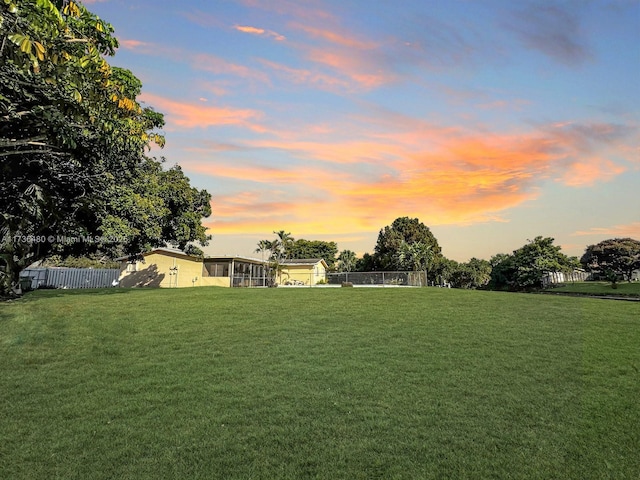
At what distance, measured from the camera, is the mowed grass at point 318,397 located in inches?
169

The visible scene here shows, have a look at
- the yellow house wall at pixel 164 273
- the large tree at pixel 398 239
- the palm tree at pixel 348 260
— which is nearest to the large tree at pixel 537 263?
the large tree at pixel 398 239

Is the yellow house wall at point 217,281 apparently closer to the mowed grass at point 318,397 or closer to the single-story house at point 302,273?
the single-story house at point 302,273

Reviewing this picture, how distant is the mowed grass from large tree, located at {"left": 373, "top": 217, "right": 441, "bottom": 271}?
55158 millimetres

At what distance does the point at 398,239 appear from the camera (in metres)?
68.0

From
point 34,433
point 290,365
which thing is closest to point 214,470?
point 34,433

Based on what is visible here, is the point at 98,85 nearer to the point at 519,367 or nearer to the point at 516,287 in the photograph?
the point at 519,367

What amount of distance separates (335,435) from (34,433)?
3892 mm

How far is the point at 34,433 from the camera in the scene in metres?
4.99

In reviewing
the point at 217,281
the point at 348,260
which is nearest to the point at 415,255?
the point at 348,260

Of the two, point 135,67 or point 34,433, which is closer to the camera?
point 34,433

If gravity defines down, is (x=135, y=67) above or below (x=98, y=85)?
above

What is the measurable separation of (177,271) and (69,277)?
8714mm

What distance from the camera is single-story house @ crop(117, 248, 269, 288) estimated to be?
36.7m

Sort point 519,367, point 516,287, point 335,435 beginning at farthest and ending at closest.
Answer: point 516,287 → point 519,367 → point 335,435
